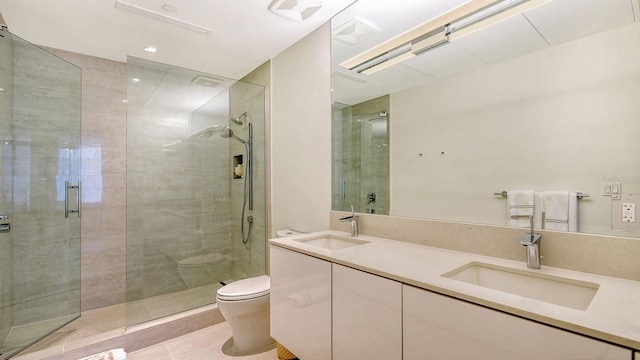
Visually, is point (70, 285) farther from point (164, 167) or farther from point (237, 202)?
point (237, 202)

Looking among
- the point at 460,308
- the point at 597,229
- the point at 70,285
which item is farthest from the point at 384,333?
the point at 70,285

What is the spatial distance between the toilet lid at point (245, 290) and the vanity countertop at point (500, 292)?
2.00ft

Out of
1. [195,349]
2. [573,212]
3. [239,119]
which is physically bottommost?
[195,349]

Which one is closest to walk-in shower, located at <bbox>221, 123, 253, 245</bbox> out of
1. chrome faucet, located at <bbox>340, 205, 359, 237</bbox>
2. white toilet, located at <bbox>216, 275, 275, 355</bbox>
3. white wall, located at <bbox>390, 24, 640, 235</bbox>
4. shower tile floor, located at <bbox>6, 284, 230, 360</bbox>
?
shower tile floor, located at <bbox>6, 284, 230, 360</bbox>

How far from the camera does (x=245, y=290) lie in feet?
6.79

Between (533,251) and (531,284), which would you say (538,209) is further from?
(531,284)

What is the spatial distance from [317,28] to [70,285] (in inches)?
119

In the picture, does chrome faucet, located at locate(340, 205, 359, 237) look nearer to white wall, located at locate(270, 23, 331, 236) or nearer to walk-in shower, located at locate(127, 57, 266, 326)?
white wall, located at locate(270, 23, 331, 236)

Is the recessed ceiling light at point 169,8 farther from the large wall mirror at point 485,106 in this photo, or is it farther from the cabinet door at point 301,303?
the cabinet door at point 301,303

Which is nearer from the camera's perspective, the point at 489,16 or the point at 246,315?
the point at 489,16

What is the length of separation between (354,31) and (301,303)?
1.81 metres

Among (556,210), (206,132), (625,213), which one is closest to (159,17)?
(206,132)

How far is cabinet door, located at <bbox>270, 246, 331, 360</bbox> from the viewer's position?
1438mm

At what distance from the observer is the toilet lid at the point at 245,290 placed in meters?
2.00
